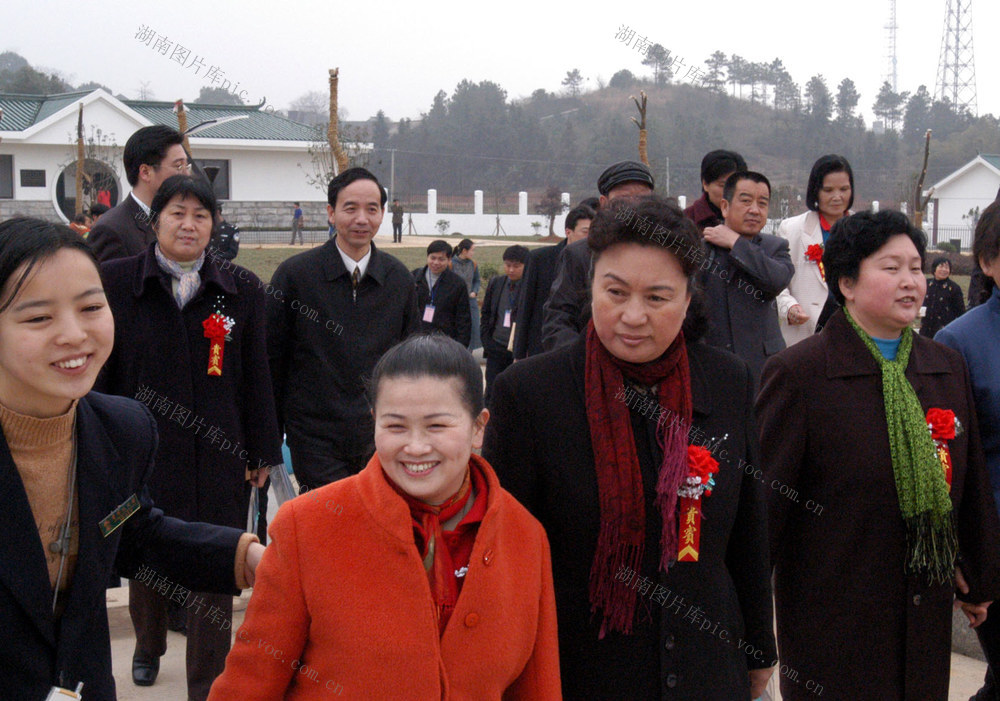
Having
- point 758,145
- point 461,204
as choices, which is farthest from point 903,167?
point 461,204

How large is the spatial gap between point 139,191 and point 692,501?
3.31 m

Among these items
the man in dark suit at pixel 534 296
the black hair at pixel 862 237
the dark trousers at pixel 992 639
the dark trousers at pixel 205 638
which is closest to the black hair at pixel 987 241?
the black hair at pixel 862 237

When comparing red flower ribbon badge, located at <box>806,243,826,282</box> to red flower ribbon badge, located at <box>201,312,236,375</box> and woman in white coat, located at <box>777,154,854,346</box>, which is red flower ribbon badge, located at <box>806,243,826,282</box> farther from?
red flower ribbon badge, located at <box>201,312,236,375</box>

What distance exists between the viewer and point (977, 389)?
3289 millimetres

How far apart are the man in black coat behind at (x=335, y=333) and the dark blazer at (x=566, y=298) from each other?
71cm

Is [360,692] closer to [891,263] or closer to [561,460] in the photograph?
[561,460]

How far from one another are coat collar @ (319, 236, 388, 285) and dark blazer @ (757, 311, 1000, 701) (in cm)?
205

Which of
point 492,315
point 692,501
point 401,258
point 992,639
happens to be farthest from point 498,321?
point 401,258

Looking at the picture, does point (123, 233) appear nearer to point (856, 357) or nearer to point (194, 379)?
point (194, 379)

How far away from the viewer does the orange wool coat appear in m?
1.96

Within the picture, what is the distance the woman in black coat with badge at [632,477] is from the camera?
225cm

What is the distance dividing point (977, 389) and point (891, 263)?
2.12 feet

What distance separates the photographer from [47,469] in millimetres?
2031

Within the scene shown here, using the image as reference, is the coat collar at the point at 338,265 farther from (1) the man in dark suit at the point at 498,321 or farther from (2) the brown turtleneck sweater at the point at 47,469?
(1) the man in dark suit at the point at 498,321
